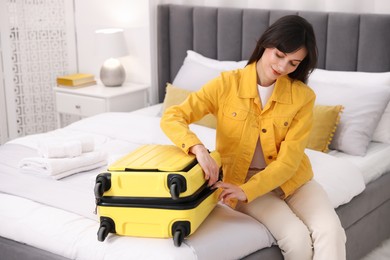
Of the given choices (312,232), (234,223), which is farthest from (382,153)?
(234,223)

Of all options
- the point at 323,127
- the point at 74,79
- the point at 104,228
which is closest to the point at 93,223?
the point at 104,228

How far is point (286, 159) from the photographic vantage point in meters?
2.18

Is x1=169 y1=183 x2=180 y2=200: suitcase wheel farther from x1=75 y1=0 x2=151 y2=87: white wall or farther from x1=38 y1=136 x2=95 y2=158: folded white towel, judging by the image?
x1=75 y1=0 x2=151 y2=87: white wall

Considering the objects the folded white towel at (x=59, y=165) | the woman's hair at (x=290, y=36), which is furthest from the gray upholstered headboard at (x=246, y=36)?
the folded white towel at (x=59, y=165)

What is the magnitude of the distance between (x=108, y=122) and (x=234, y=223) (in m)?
1.47

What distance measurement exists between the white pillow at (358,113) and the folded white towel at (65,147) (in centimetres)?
124

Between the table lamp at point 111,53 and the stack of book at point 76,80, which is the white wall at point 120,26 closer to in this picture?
the table lamp at point 111,53

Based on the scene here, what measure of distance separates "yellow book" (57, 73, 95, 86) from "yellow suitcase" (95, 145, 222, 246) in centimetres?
232

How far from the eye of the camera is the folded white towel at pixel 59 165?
2.57 m

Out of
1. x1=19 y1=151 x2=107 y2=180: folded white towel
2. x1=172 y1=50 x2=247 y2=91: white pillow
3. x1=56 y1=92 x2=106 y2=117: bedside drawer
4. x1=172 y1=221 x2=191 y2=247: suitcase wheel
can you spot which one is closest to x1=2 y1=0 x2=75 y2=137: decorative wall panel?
x1=56 y1=92 x2=106 y2=117: bedside drawer

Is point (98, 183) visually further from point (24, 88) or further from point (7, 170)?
point (24, 88)

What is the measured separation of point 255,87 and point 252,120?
127 mm

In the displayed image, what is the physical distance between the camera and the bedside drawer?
404cm

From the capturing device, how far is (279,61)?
7.07 feet
